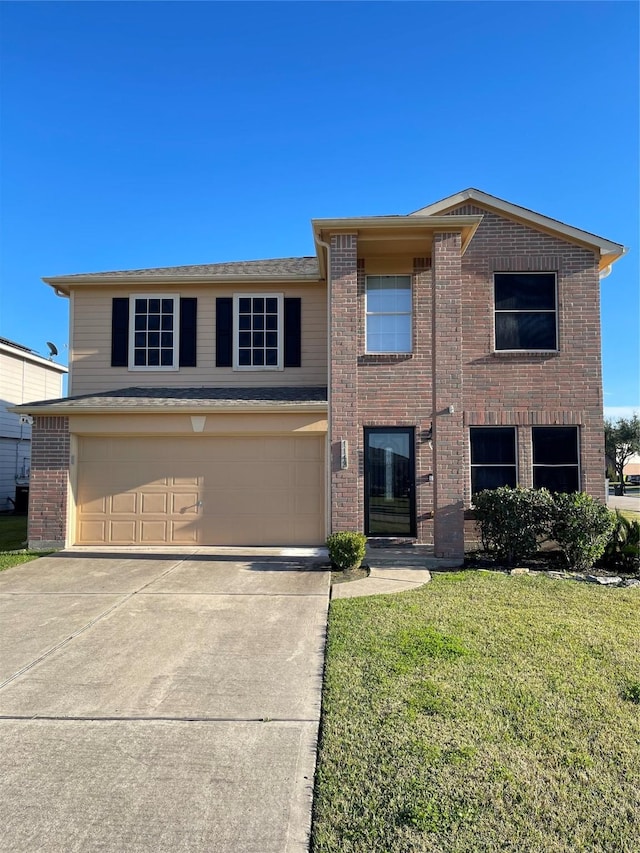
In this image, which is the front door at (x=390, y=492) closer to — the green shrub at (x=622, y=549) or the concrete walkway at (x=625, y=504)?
the green shrub at (x=622, y=549)

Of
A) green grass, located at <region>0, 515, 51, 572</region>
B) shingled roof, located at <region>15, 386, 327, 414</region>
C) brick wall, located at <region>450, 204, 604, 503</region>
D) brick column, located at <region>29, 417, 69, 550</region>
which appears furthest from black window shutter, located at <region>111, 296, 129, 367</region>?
brick wall, located at <region>450, 204, 604, 503</region>

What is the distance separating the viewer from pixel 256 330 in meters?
12.2

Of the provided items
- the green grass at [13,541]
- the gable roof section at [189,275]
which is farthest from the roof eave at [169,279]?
the green grass at [13,541]

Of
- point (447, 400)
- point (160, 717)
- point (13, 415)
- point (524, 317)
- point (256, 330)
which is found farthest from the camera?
point (13, 415)

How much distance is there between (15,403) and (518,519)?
58.8ft

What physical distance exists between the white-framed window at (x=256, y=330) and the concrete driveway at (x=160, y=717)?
5.89m

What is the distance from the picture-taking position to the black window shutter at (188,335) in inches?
484

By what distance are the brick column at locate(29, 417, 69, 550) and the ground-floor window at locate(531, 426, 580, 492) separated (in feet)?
A: 31.0

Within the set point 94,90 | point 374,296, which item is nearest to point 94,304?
point 94,90

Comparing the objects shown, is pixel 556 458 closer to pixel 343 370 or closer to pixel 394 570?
pixel 394 570

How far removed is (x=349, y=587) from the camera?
7734 millimetres

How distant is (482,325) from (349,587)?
6284 millimetres


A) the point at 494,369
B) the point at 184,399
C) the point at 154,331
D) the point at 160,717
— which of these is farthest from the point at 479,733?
the point at 154,331

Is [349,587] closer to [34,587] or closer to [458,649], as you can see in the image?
[458,649]
